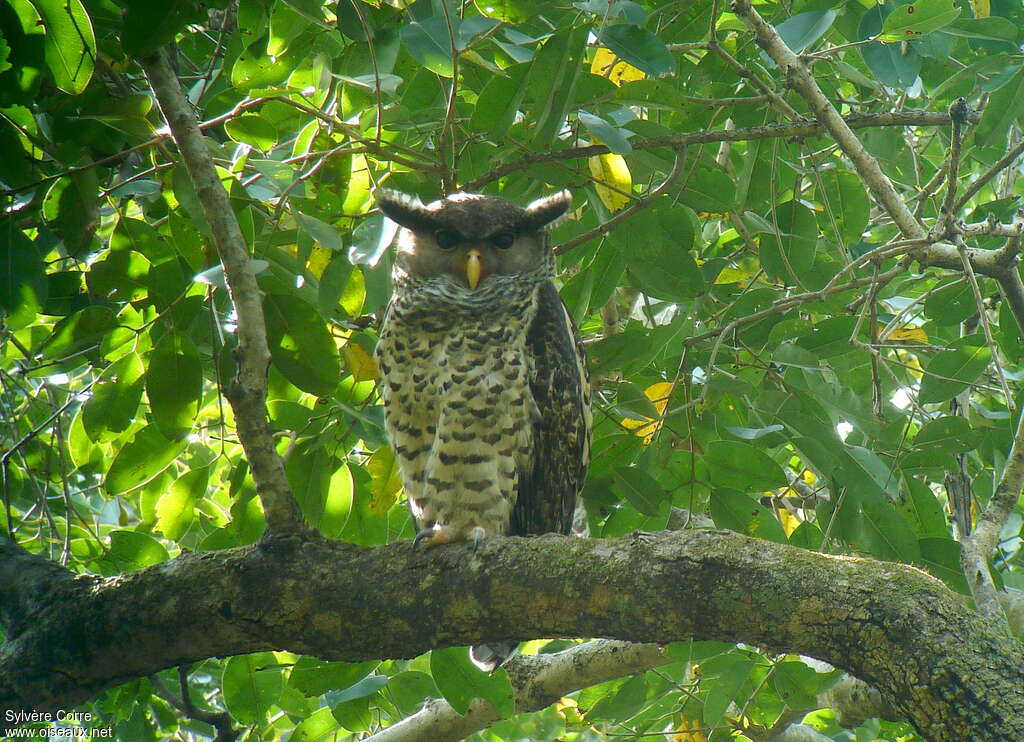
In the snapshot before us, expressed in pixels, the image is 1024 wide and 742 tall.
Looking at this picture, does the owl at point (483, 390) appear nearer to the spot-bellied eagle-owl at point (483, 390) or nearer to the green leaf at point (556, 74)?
the spot-bellied eagle-owl at point (483, 390)

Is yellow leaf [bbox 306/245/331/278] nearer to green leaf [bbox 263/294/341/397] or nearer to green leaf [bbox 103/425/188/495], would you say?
green leaf [bbox 263/294/341/397]

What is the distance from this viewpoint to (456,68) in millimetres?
2645

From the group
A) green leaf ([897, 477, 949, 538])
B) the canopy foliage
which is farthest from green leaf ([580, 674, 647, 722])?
green leaf ([897, 477, 949, 538])

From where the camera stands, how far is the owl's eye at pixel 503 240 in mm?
3926

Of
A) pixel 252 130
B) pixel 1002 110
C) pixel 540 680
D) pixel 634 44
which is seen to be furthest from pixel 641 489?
pixel 1002 110

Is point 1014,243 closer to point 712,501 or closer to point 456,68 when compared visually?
point 712,501

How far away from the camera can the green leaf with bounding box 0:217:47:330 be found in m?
2.67

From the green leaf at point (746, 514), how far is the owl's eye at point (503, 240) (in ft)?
4.52

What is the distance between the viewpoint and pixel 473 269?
12.5ft

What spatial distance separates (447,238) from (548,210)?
0.43 metres

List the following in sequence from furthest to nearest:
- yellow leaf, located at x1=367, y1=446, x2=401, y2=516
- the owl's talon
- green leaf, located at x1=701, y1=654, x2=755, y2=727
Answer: yellow leaf, located at x1=367, y1=446, x2=401, y2=516, green leaf, located at x1=701, y1=654, x2=755, y2=727, the owl's talon

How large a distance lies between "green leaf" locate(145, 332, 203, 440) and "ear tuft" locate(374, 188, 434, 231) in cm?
103

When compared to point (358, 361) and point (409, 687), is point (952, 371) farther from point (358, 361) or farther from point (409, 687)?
point (409, 687)

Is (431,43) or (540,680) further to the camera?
(540,680)
